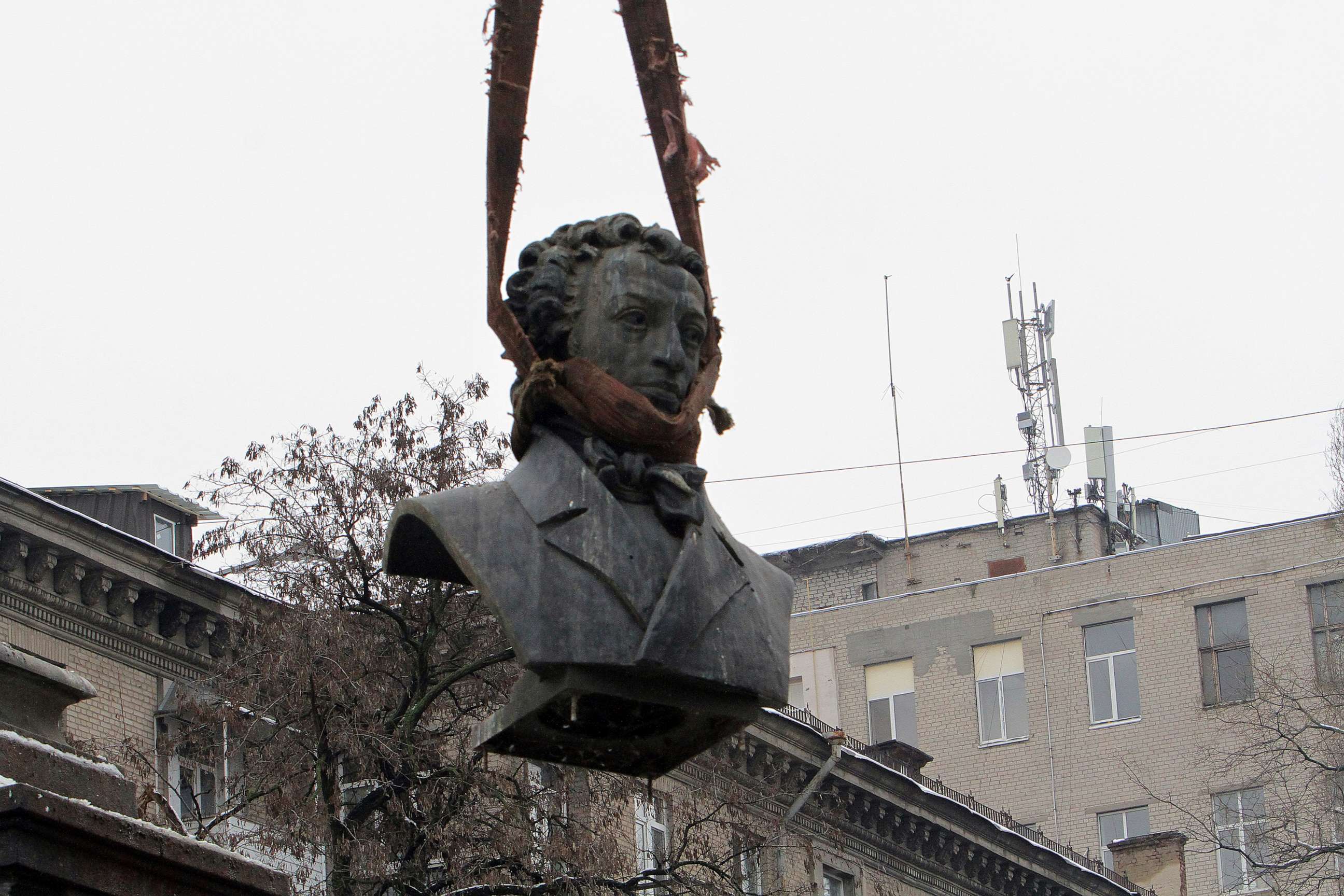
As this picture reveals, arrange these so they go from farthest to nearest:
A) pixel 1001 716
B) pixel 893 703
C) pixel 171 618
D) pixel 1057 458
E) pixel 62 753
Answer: pixel 1057 458 → pixel 893 703 → pixel 1001 716 → pixel 171 618 → pixel 62 753

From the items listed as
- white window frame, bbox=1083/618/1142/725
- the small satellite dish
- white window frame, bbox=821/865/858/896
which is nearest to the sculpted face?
white window frame, bbox=821/865/858/896

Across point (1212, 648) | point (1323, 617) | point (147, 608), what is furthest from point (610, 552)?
point (1212, 648)

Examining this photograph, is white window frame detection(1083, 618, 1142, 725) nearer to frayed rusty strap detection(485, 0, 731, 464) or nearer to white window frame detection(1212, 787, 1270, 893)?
white window frame detection(1212, 787, 1270, 893)

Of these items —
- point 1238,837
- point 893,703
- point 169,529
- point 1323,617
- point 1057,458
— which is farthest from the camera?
point 1057,458

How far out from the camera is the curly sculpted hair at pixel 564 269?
534 cm

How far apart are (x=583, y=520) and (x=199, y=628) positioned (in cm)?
1512

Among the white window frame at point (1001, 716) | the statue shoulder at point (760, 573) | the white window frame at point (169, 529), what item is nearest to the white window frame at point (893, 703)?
the white window frame at point (1001, 716)

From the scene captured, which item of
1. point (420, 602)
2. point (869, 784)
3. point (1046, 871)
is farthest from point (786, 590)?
point (1046, 871)

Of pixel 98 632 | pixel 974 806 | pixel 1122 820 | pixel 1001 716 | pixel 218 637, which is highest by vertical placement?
pixel 1001 716

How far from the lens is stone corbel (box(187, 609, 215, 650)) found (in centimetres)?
1975

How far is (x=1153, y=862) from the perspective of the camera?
3041cm

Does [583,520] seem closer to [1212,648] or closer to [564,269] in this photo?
[564,269]

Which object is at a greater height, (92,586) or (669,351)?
(92,586)

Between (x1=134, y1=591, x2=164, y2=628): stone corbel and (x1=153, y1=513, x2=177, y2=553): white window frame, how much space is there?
320 cm
